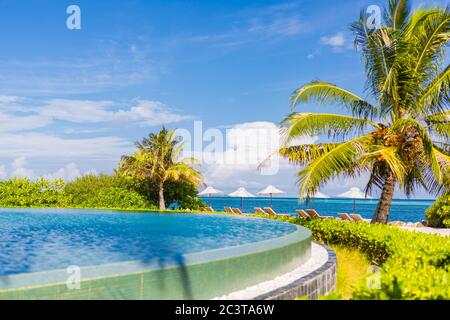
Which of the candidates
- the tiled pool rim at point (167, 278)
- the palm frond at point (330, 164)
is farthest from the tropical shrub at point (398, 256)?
the tiled pool rim at point (167, 278)

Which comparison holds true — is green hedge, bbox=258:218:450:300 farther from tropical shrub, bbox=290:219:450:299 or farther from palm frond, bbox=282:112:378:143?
palm frond, bbox=282:112:378:143

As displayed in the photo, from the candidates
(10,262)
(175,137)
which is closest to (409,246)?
(10,262)

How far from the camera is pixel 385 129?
514 inches

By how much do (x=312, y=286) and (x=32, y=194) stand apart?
68.2ft

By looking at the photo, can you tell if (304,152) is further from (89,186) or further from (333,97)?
(89,186)

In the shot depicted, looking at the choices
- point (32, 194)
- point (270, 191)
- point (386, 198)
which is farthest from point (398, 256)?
point (270, 191)

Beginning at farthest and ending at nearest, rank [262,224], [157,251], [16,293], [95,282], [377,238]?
[262,224]
[377,238]
[157,251]
[95,282]
[16,293]

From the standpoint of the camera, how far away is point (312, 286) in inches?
238

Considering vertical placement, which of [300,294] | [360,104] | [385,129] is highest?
[360,104]

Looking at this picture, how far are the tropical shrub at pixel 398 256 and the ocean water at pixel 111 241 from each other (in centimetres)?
122

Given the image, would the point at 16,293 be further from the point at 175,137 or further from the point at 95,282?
the point at 175,137

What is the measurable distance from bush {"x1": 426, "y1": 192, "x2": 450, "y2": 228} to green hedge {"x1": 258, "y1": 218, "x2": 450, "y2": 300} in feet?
35.0
